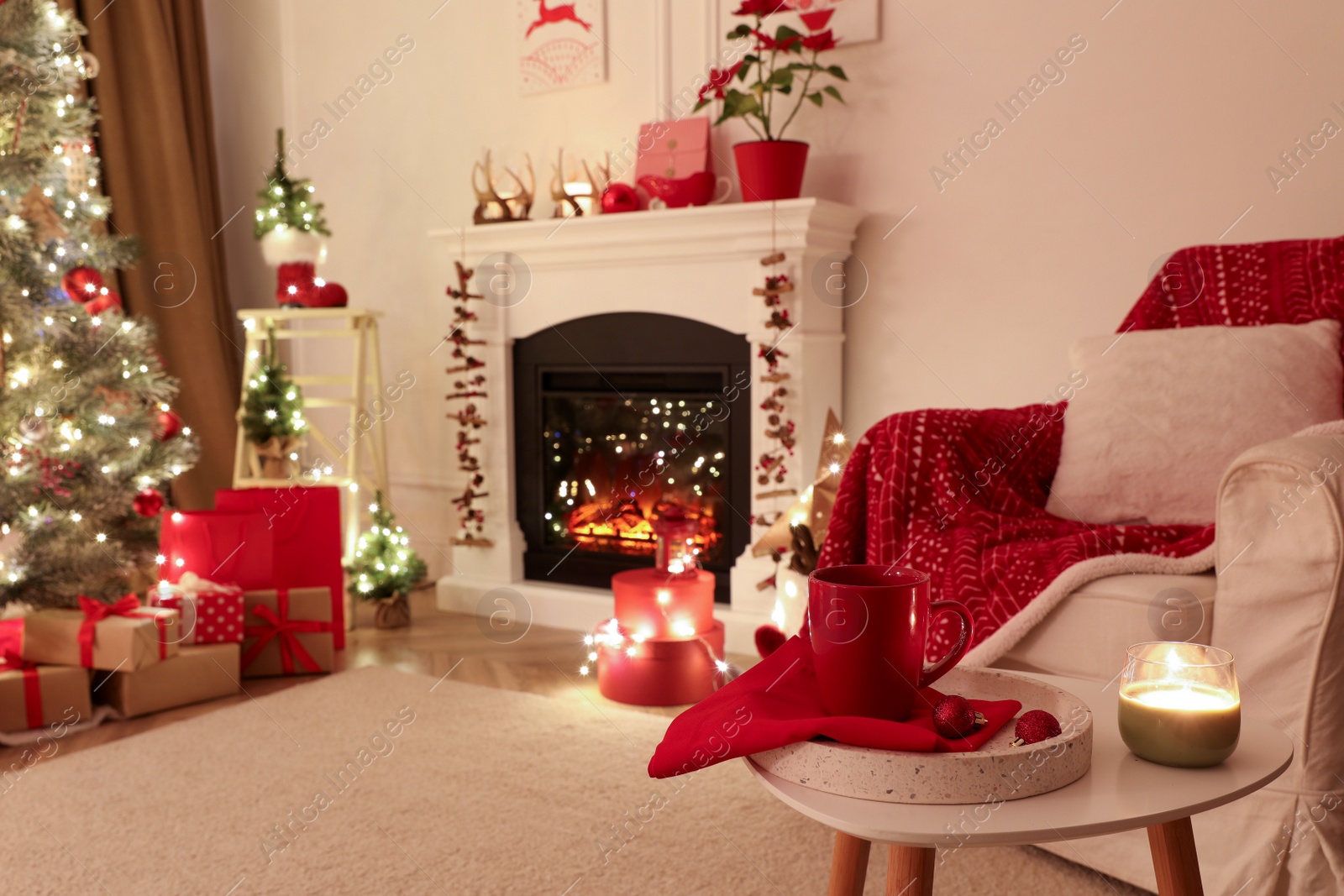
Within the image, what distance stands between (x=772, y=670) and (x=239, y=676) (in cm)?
211

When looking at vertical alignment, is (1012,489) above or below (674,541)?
above

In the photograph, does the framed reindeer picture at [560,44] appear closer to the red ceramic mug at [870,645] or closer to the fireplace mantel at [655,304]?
the fireplace mantel at [655,304]

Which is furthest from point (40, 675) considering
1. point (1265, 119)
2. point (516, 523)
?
point (1265, 119)

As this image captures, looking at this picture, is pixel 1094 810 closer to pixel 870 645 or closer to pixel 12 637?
pixel 870 645

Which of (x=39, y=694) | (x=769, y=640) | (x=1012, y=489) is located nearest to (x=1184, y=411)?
(x=1012, y=489)

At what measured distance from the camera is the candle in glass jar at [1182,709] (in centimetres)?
75

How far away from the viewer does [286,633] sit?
2650 mm

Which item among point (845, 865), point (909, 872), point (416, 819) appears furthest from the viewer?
point (416, 819)

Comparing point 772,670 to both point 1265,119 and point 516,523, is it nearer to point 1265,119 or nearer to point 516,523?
point 1265,119

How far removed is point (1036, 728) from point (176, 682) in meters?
2.19

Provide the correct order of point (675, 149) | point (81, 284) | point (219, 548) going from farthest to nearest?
point (675, 149)
point (219, 548)
point (81, 284)

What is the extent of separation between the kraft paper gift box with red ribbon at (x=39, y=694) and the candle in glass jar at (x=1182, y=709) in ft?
7.41

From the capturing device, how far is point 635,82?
3.22 metres

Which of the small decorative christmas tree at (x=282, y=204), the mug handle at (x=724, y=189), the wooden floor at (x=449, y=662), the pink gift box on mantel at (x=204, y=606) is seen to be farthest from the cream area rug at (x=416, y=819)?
the small decorative christmas tree at (x=282, y=204)
